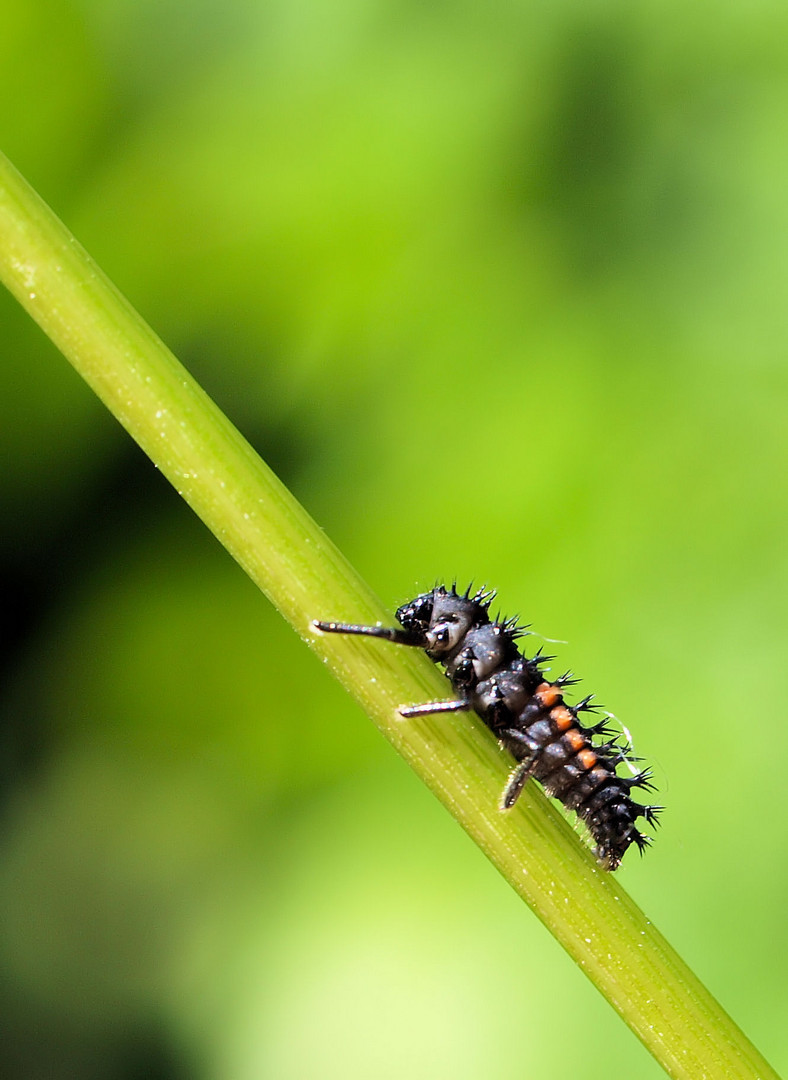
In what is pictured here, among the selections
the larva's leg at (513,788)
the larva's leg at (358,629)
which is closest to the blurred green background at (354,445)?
the larva's leg at (513,788)

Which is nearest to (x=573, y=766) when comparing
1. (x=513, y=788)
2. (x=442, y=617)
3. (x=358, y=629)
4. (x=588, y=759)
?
(x=588, y=759)

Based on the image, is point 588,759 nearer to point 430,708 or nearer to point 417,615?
point 417,615

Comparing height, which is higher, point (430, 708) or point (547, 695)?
point (547, 695)

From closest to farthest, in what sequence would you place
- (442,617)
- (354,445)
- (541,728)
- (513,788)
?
(513,788), (541,728), (442,617), (354,445)

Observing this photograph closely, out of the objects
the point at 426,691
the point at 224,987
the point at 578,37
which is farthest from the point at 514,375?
the point at 426,691

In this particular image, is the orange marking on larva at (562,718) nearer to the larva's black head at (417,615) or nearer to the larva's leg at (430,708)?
the larva's black head at (417,615)

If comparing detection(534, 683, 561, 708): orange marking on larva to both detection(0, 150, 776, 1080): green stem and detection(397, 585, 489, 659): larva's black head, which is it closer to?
detection(397, 585, 489, 659): larva's black head

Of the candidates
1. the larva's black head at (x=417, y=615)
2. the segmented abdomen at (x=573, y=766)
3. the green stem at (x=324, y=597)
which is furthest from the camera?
the larva's black head at (x=417, y=615)
